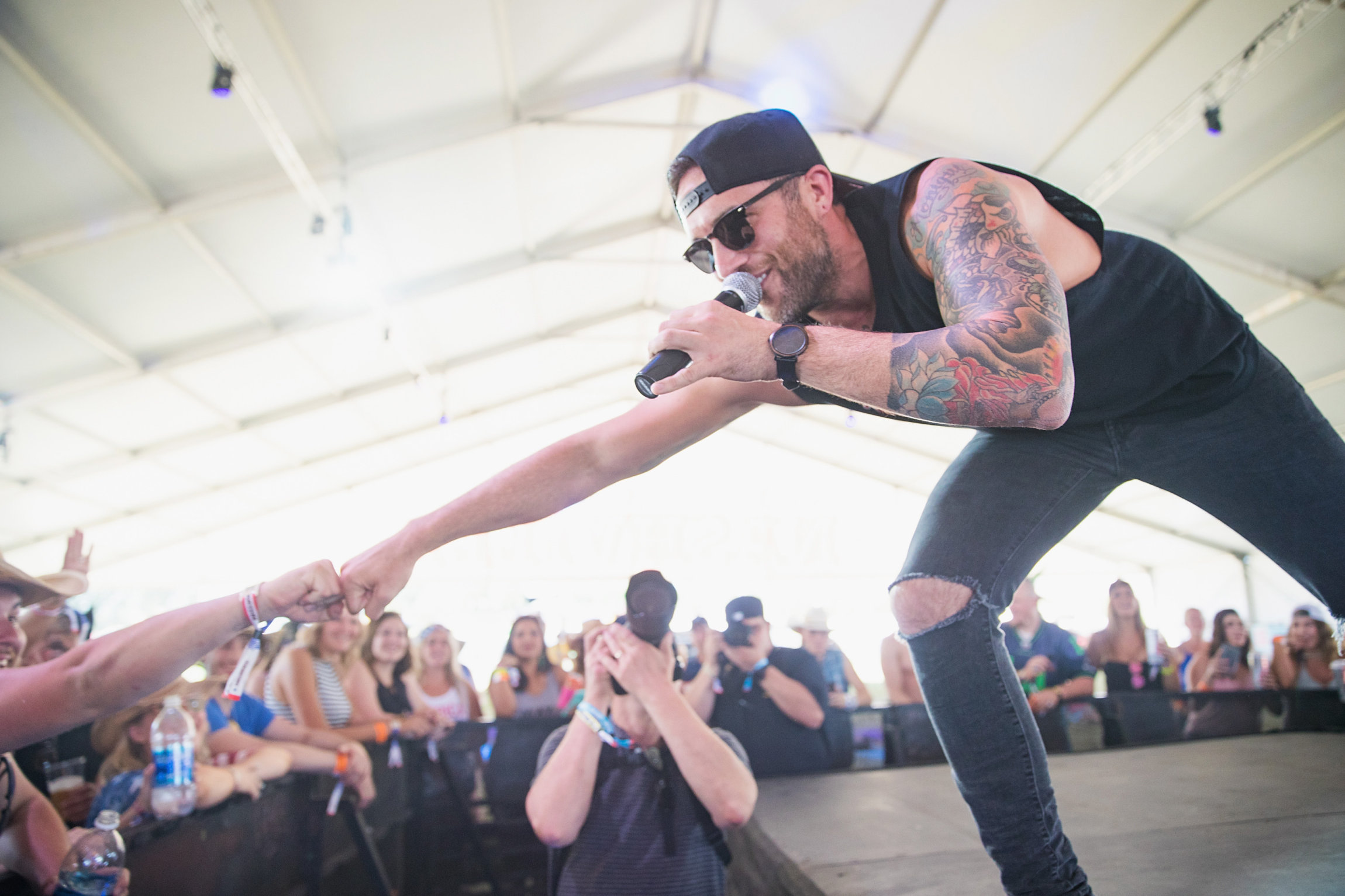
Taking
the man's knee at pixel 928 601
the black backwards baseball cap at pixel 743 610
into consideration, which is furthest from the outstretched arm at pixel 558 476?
the black backwards baseball cap at pixel 743 610

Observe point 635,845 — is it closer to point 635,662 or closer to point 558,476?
point 635,662

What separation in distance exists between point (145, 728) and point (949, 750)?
10.6 ft

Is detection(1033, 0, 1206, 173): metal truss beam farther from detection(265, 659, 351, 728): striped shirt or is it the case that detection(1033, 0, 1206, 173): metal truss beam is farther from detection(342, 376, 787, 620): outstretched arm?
Answer: detection(265, 659, 351, 728): striped shirt

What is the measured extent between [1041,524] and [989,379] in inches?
17.2

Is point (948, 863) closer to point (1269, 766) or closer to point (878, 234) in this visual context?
point (878, 234)

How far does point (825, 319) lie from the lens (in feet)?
4.81

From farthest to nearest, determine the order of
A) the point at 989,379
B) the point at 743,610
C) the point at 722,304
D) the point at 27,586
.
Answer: the point at 743,610 → the point at 27,586 → the point at 722,304 → the point at 989,379

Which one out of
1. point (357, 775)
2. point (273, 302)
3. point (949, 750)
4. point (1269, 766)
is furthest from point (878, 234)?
point (273, 302)

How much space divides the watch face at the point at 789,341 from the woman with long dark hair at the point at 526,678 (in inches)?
169

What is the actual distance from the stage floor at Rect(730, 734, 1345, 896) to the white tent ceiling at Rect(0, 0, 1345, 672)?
5.51 meters

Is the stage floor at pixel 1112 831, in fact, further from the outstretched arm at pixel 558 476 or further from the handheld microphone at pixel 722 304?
the handheld microphone at pixel 722 304

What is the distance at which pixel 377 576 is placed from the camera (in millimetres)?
1443

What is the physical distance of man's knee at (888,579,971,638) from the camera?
118 centimetres

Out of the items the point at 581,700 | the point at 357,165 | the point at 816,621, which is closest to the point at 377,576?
the point at 581,700
